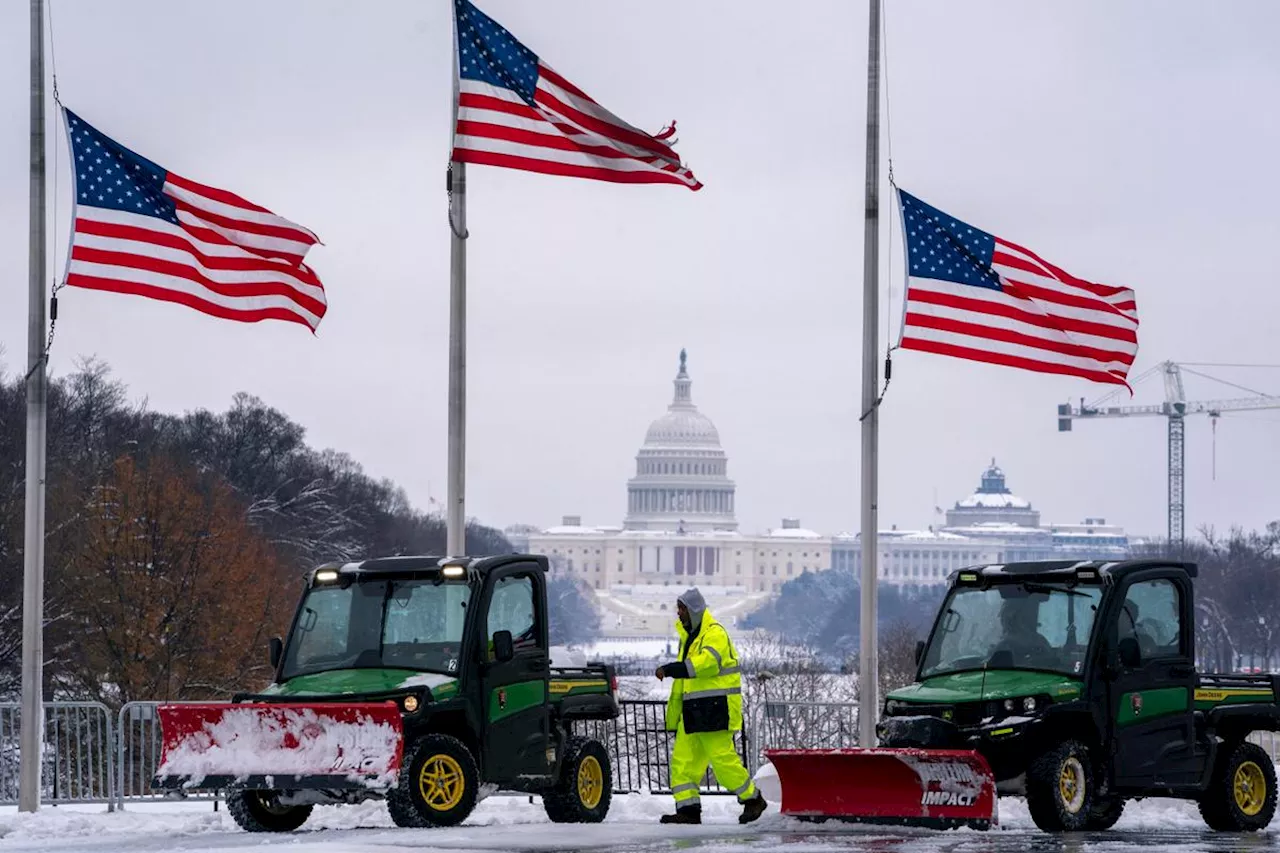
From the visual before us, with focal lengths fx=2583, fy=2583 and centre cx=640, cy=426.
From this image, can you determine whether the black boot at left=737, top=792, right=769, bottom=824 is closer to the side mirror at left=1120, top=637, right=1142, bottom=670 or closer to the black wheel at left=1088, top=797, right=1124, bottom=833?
the black wheel at left=1088, top=797, right=1124, bottom=833

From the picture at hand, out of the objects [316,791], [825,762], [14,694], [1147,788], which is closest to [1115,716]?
[1147,788]

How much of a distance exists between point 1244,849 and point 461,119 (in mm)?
9319

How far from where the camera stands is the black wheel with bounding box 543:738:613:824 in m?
19.7

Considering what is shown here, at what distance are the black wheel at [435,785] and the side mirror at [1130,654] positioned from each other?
4.70 m

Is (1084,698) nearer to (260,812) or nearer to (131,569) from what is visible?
(260,812)

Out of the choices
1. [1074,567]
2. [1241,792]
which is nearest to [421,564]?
[1074,567]

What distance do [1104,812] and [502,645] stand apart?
4.55 meters

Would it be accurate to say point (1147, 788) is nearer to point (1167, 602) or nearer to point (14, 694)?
point (1167, 602)

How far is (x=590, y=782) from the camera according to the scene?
2003 centimetres

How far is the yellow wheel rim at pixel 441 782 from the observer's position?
17.9 meters

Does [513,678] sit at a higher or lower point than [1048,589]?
lower

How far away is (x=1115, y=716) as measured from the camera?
18.5 m

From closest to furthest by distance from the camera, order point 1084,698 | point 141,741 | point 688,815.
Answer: point 1084,698 < point 688,815 < point 141,741

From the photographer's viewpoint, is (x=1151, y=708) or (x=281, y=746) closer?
(x=281, y=746)
